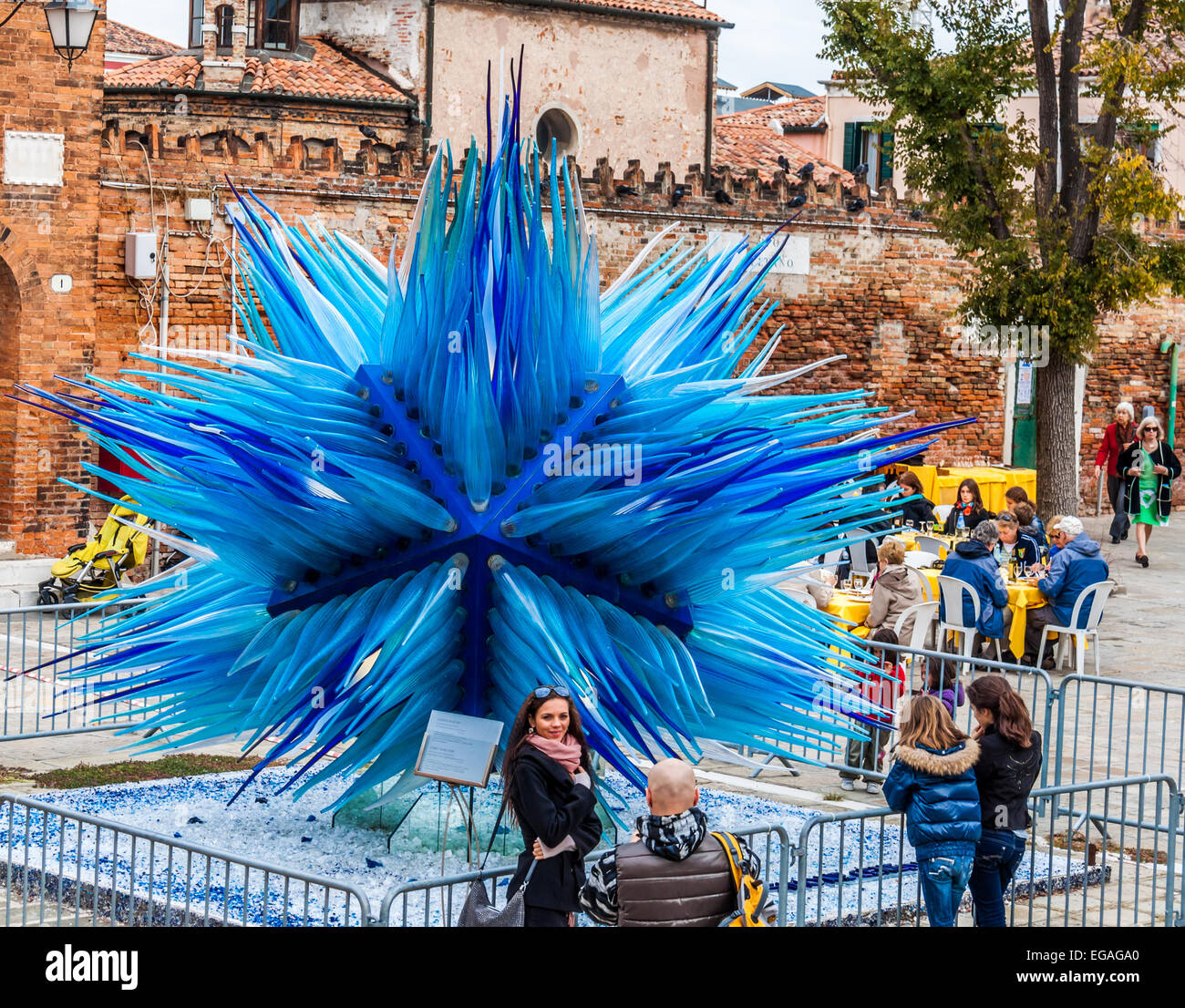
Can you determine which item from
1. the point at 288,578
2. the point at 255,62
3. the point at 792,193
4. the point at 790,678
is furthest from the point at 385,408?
the point at 255,62

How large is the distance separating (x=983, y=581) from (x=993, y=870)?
16.0ft

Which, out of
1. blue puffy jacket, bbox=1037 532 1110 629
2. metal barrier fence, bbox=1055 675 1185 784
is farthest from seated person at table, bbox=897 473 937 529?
metal barrier fence, bbox=1055 675 1185 784

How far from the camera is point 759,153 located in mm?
30031

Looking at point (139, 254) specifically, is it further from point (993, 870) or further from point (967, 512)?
point (993, 870)

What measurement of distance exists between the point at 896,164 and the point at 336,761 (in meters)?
12.9

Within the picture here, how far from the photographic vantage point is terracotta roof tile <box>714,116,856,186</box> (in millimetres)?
28906

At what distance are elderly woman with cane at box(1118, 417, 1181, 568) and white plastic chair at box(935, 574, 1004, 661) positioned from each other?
295 inches

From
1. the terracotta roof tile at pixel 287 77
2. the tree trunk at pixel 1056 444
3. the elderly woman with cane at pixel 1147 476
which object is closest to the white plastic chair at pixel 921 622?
the tree trunk at pixel 1056 444

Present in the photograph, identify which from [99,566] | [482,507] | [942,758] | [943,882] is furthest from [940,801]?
[99,566]

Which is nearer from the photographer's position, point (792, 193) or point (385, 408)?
point (385, 408)

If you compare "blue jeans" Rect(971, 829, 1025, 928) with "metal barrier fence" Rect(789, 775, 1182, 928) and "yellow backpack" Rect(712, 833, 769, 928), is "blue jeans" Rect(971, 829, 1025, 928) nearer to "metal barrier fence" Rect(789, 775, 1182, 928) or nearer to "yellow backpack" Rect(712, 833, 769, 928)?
"metal barrier fence" Rect(789, 775, 1182, 928)

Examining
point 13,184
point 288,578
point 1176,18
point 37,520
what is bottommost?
point 37,520

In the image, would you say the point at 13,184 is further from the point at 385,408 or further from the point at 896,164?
the point at 385,408
